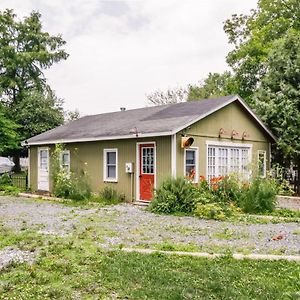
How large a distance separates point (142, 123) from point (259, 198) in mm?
5283

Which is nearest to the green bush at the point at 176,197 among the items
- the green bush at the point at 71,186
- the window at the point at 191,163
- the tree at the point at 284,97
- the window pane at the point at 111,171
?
the window at the point at 191,163

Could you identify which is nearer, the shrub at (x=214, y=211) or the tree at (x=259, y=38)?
the shrub at (x=214, y=211)

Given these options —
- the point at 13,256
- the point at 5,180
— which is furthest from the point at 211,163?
the point at 5,180

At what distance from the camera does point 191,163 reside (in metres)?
14.1

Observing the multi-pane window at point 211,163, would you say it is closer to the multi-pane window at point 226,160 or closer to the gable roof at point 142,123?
the multi-pane window at point 226,160

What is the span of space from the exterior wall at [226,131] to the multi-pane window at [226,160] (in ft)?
0.96

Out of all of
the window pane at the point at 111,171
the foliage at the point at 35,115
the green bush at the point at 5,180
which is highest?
the foliage at the point at 35,115

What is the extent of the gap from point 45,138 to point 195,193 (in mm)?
9267

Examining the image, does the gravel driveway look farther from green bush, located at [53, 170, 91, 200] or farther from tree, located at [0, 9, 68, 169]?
tree, located at [0, 9, 68, 169]

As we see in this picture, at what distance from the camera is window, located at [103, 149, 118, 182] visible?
1527cm

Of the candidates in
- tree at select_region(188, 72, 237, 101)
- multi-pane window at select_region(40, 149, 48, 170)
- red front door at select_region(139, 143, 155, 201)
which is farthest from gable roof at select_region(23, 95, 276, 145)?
tree at select_region(188, 72, 237, 101)

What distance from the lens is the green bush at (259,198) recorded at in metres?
11.9

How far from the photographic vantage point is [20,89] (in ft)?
113

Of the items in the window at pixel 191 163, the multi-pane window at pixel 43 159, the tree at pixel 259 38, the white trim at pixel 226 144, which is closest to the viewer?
the window at pixel 191 163
